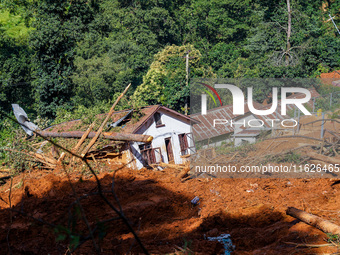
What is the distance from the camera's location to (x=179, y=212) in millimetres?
10242

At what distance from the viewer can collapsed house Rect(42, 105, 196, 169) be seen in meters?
16.8

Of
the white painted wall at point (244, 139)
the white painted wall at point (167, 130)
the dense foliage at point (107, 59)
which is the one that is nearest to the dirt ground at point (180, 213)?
the white painted wall at point (244, 139)

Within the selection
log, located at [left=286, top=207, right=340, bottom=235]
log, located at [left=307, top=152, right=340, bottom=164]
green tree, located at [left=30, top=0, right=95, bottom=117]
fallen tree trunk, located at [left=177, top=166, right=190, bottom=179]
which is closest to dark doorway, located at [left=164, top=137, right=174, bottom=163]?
fallen tree trunk, located at [left=177, top=166, right=190, bottom=179]

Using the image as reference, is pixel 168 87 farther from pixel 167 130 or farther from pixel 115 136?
pixel 115 136

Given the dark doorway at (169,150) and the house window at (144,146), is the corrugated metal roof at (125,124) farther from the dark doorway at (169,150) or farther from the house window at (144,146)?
the dark doorway at (169,150)

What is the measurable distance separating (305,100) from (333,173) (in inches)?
110

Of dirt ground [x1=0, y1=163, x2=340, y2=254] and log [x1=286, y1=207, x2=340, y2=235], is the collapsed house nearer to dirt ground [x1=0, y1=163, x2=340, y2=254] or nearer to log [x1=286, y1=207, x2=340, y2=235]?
dirt ground [x1=0, y1=163, x2=340, y2=254]

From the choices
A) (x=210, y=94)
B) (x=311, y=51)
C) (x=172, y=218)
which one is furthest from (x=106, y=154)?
(x=311, y=51)

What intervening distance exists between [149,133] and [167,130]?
1536 millimetres

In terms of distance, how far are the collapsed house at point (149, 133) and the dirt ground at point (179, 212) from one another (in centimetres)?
266

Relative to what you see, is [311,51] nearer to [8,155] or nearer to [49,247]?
[8,155]

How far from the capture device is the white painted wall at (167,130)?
19.5 metres

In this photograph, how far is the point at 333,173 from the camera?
11.9 meters

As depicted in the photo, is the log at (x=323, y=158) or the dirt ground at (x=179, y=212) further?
the log at (x=323, y=158)
